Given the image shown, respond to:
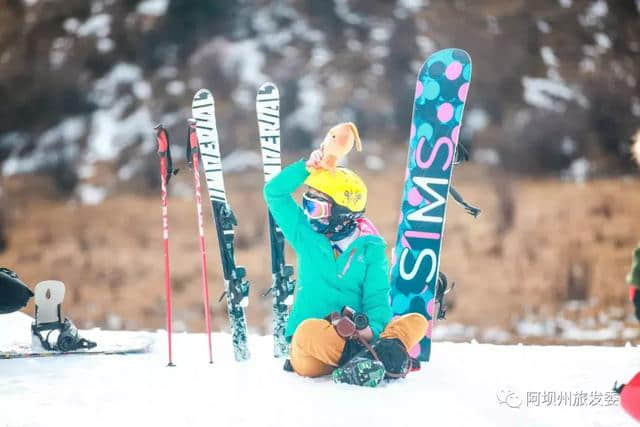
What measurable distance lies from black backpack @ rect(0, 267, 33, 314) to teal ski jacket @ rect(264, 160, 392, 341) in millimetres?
783

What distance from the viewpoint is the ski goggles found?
164 centimetres

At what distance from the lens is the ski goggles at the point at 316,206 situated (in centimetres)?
164

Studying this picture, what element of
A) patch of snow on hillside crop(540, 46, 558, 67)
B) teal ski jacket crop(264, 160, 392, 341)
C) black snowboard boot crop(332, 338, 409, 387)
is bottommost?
black snowboard boot crop(332, 338, 409, 387)

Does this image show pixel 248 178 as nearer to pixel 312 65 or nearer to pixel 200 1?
pixel 312 65

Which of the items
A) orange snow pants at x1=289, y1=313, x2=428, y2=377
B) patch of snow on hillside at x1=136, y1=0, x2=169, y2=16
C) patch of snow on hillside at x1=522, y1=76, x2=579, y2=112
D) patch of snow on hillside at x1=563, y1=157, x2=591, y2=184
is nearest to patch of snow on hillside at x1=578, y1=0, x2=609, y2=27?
patch of snow on hillside at x1=522, y1=76, x2=579, y2=112

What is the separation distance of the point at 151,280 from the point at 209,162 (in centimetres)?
251

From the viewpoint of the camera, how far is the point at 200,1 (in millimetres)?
4469

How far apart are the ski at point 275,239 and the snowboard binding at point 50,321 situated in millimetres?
620

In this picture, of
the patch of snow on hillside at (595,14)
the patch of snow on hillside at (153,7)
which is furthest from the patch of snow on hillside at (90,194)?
the patch of snow on hillside at (595,14)

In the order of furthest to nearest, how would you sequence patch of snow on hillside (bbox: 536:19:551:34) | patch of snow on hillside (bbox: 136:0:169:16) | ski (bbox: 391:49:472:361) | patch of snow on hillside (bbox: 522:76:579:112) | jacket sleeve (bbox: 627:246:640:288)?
patch of snow on hillside (bbox: 136:0:169:16) → patch of snow on hillside (bbox: 536:19:551:34) → patch of snow on hillside (bbox: 522:76:579:112) → ski (bbox: 391:49:472:361) → jacket sleeve (bbox: 627:246:640:288)

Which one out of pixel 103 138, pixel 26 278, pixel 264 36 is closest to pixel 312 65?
pixel 264 36

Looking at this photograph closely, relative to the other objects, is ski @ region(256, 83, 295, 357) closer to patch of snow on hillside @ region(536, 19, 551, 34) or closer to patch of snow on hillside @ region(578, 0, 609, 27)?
patch of snow on hillside @ region(536, 19, 551, 34)

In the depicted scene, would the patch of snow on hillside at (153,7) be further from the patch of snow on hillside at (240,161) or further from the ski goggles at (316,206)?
the ski goggles at (316,206)

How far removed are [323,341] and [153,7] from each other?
3654 millimetres
